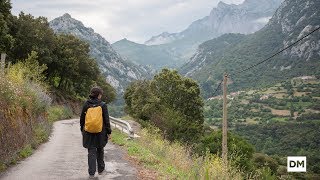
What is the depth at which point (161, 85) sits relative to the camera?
202 ft

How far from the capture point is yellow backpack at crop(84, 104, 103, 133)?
8.73m

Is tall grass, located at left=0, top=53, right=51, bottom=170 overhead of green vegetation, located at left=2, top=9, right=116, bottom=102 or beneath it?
beneath

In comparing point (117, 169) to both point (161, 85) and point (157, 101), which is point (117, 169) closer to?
point (157, 101)

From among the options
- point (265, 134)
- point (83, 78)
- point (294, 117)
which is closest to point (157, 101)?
point (83, 78)

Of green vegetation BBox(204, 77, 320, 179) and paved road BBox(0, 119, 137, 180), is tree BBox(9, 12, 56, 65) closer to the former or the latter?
paved road BBox(0, 119, 137, 180)

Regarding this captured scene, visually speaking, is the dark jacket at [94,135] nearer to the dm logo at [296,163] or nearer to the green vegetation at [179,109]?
the dm logo at [296,163]

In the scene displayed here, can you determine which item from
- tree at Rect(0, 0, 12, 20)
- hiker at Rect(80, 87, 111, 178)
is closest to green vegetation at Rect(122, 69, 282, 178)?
tree at Rect(0, 0, 12, 20)

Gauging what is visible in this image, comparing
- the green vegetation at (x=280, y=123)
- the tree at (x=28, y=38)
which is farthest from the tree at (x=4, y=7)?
the green vegetation at (x=280, y=123)

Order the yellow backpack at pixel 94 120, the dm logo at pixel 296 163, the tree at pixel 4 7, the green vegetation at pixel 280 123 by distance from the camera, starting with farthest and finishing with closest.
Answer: the green vegetation at pixel 280 123, the tree at pixel 4 7, the dm logo at pixel 296 163, the yellow backpack at pixel 94 120

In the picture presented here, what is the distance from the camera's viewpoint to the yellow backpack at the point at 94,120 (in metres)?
8.73

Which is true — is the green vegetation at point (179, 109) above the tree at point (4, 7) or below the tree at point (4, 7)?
below

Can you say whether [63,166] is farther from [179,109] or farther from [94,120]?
[179,109]

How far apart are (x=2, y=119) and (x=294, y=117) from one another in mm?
162403

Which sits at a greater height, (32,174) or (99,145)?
(99,145)
